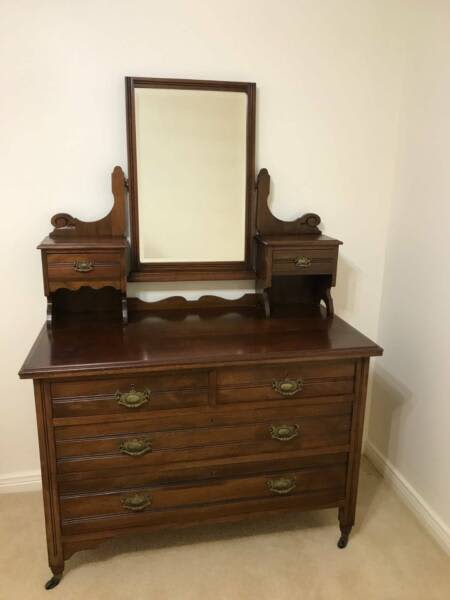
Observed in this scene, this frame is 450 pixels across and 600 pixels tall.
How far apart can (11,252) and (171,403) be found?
0.93 metres

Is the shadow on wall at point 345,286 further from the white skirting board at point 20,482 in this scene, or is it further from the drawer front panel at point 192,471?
the white skirting board at point 20,482

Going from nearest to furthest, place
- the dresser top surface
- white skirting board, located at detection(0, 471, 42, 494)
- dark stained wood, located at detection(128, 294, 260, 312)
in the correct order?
the dresser top surface
dark stained wood, located at detection(128, 294, 260, 312)
white skirting board, located at detection(0, 471, 42, 494)

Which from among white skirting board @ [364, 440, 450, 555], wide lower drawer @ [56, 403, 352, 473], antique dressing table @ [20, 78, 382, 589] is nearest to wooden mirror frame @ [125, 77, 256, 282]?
antique dressing table @ [20, 78, 382, 589]

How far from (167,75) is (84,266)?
814 mm

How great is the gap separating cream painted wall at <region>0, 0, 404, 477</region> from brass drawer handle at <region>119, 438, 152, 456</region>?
724mm

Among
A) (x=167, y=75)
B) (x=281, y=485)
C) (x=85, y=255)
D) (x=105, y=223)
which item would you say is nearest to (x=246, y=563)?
(x=281, y=485)

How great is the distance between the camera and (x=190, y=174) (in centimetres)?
193

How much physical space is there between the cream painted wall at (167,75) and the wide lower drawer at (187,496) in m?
0.64

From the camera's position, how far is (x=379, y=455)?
2373 mm

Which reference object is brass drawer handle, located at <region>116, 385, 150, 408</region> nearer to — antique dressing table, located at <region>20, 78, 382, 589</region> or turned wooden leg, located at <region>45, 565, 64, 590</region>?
antique dressing table, located at <region>20, 78, 382, 589</region>

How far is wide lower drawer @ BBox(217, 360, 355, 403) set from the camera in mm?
1623

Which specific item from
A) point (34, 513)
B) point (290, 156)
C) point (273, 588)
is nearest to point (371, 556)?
point (273, 588)

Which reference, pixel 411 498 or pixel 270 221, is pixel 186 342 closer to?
pixel 270 221

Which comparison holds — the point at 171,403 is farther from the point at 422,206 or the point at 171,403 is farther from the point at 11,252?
the point at 422,206
